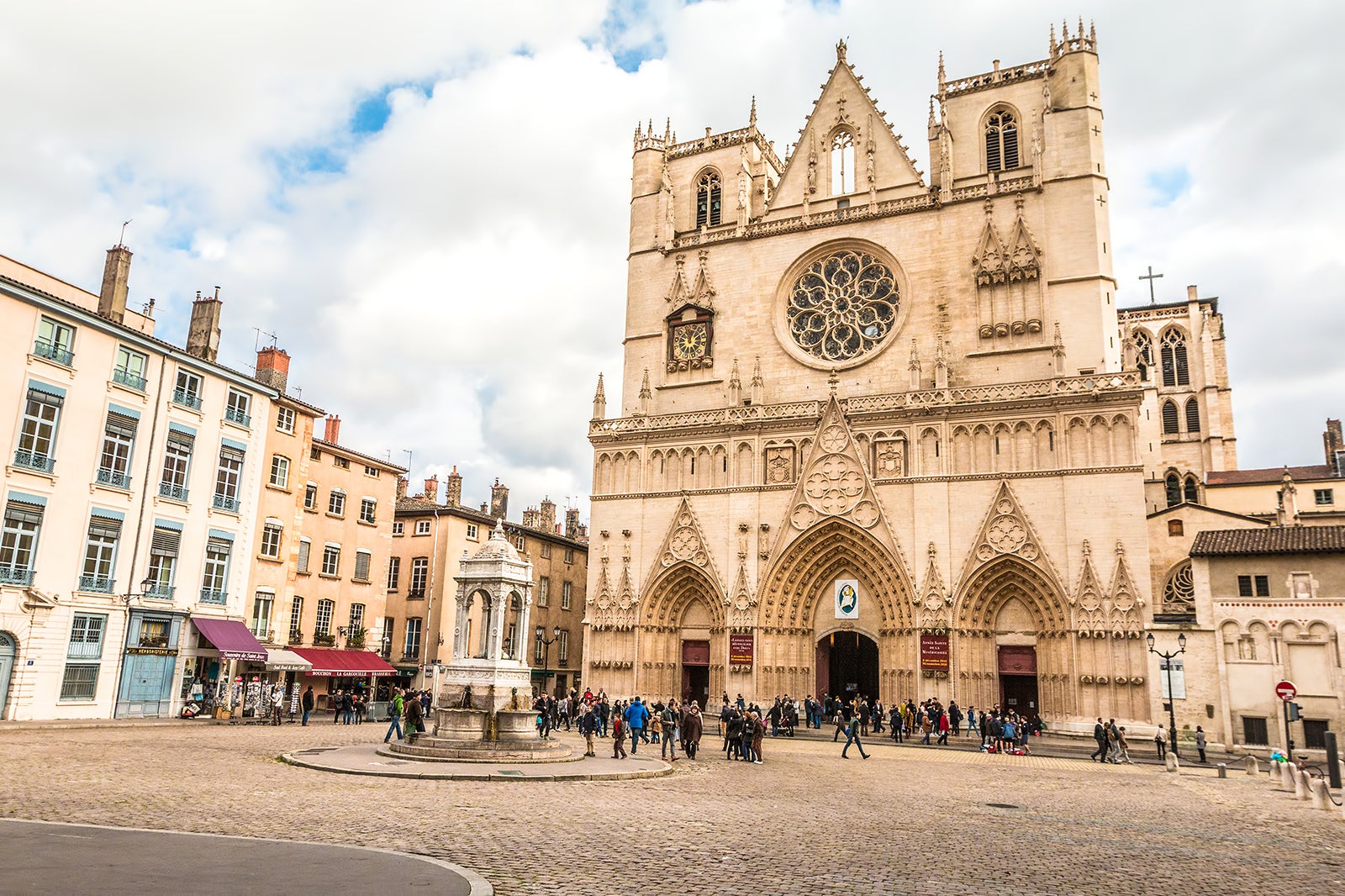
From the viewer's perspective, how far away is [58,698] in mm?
29406

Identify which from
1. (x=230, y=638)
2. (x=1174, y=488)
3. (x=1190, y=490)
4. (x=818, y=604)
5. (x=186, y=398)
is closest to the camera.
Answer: (x=230, y=638)

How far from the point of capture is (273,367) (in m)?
39.8

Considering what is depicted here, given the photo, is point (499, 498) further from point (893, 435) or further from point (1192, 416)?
point (1192, 416)

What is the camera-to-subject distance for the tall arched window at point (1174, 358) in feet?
214

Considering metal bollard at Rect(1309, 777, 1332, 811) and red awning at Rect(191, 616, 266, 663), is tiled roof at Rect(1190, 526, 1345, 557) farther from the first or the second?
red awning at Rect(191, 616, 266, 663)

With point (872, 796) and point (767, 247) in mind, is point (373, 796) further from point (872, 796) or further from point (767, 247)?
point (767, 247)

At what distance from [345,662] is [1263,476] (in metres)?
51.3

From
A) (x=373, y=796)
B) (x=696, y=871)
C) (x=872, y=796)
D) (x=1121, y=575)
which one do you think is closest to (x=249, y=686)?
(x=373, y=796)

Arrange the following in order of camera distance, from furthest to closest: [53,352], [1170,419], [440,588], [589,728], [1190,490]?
1. [1170,419]
2. [1190,490]
3. [440,588]
4. [53,352]
5. [589,728]

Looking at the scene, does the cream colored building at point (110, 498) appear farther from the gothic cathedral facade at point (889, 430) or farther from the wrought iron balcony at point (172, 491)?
the gothic cathedral facade at point (889, 430)

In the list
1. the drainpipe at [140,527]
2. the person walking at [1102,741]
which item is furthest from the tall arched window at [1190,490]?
the drainpipe at [140,527]

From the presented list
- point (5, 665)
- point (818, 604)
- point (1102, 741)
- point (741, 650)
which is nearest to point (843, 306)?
point (818, 604)

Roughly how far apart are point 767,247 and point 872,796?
32011 mm

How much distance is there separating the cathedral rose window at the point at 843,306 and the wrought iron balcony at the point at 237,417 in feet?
77.9
